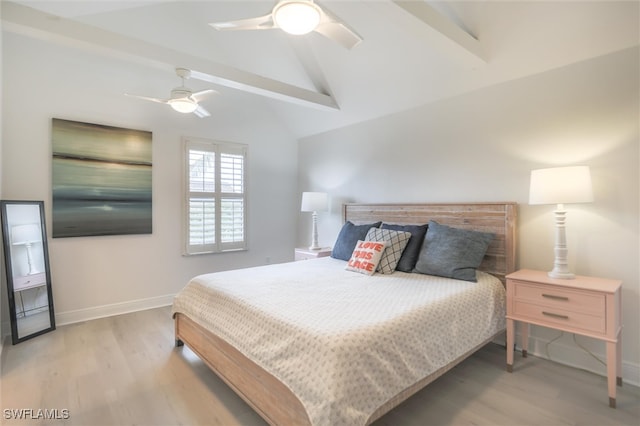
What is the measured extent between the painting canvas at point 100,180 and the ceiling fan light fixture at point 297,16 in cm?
287

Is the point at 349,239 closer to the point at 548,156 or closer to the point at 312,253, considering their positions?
the point at 312,253

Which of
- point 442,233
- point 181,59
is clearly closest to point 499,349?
point 442,233

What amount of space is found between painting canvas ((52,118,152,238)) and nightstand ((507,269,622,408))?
3.95 m

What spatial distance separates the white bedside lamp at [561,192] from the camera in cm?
218

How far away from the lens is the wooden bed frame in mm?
1626

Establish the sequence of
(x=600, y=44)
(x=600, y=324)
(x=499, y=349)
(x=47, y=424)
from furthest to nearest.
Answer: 1. (x=499, y=349)
2. (x=600, y=44)
3. (x=600, y=324)
4. (x=47, y=424)

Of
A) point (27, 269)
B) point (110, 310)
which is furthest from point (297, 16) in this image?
point (110, 310)

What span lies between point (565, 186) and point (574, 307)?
827 mm

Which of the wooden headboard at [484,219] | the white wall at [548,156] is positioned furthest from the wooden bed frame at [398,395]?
the white wall at [548,156]

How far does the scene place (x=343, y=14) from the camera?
3035mm

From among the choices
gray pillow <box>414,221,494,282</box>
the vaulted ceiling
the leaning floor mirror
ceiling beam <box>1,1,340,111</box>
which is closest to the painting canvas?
the leaning floor mirror

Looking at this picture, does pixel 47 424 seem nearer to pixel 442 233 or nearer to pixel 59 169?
pixel 59 169

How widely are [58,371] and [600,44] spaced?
15.5ft

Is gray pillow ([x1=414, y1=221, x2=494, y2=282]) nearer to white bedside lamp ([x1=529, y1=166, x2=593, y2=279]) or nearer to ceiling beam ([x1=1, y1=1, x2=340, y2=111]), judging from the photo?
white bedside lamp ([x1=529, y1=166, x2=593, y2=279])
